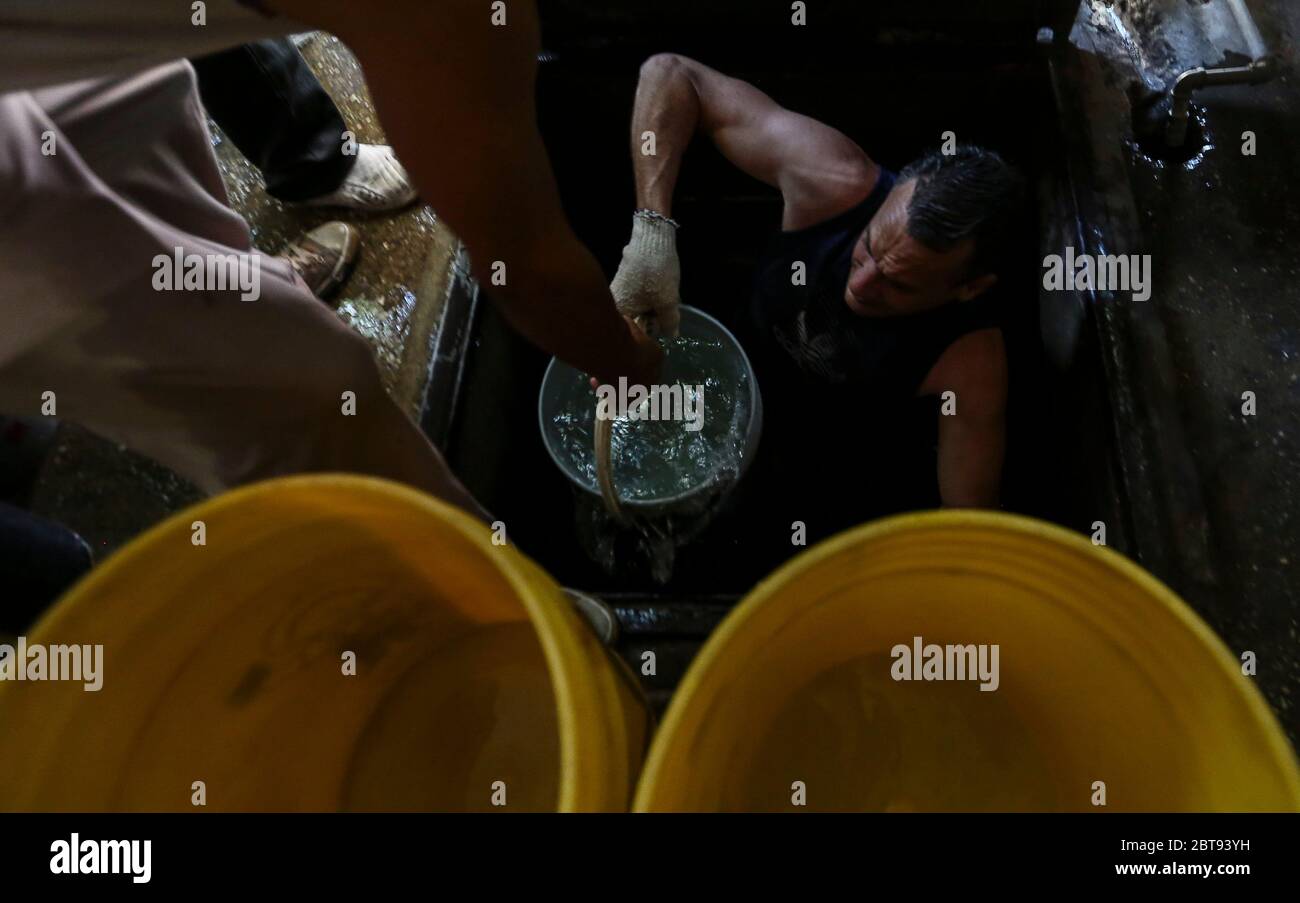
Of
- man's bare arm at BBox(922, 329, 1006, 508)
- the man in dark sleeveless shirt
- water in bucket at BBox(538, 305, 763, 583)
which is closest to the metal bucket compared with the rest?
water in bucket at BBox(538, 305, 763, 583)

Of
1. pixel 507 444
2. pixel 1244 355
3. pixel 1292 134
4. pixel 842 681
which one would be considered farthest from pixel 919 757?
pixel 1292 134

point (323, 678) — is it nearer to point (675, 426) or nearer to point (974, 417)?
point (675, 426)

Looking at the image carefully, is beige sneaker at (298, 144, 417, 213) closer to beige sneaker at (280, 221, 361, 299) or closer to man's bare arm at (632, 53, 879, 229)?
beige sneaker at (280, 221, 361, 299)

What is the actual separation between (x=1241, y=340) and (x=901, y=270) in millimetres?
639

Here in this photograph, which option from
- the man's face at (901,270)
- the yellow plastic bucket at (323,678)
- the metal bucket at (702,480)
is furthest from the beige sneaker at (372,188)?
the yellow plastic bucket at (323,678)

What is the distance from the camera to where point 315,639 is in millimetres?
951

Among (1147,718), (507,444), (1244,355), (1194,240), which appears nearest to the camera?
(1147,718)

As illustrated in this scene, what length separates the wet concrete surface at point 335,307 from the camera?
155 cm

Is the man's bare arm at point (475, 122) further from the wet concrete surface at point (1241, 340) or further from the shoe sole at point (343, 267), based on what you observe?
the wet concrete surface at point (1241, 340)

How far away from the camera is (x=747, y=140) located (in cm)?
171

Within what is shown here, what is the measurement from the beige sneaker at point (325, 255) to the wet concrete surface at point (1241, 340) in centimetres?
161

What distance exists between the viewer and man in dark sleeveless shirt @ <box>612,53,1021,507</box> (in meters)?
1.37
